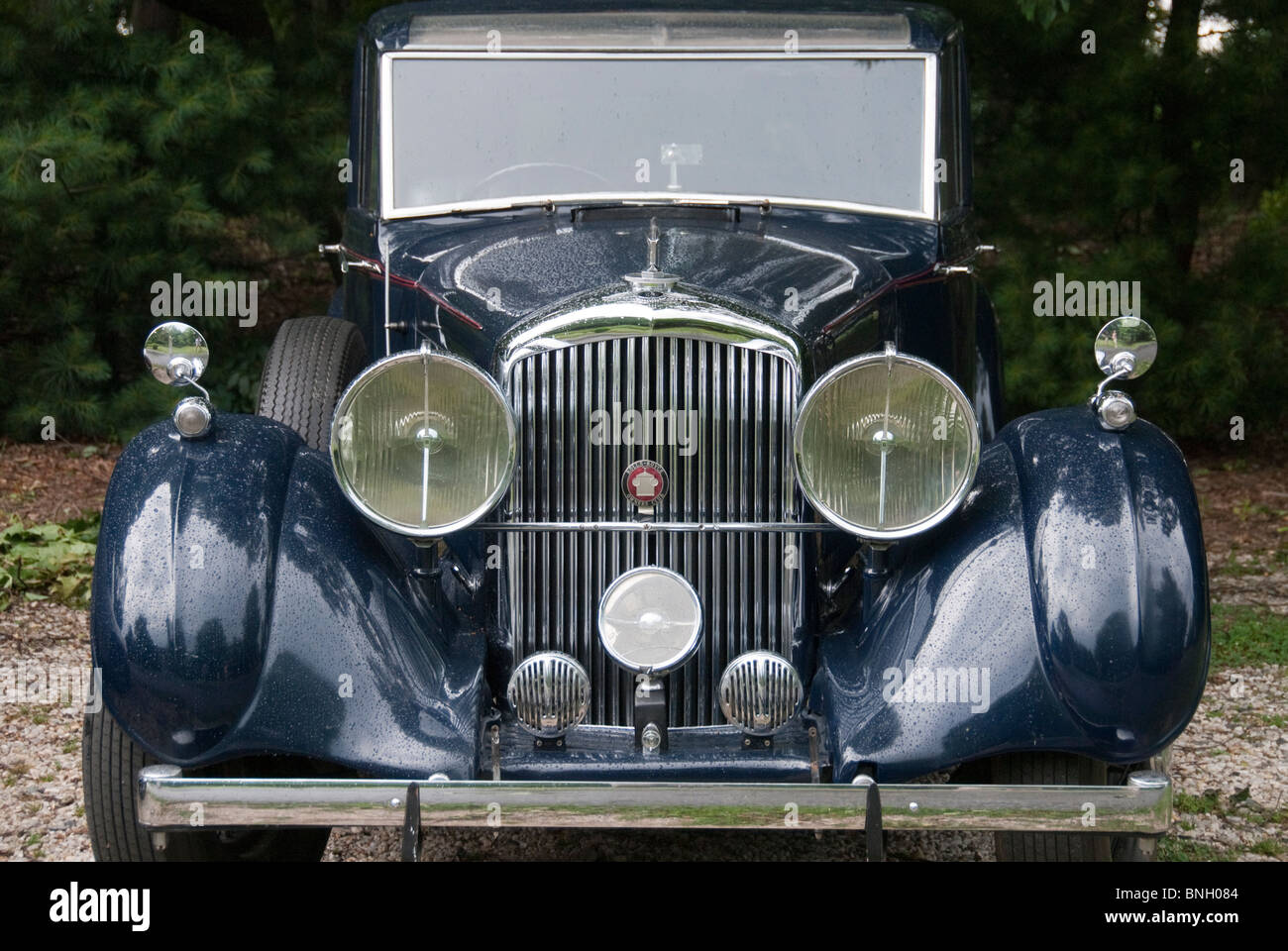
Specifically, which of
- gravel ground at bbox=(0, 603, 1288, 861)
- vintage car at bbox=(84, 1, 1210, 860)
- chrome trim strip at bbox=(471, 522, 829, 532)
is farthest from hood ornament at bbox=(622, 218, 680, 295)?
gravel ground at bbox=(0, 603, 1288, 861)

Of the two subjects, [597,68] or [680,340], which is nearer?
[680,340]

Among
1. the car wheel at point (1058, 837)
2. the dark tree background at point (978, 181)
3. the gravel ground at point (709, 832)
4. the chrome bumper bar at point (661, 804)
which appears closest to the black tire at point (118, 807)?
the chrome bumper bar at point (661, 804)

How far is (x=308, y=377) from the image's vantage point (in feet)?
13.4

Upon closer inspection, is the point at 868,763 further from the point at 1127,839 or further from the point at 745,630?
the point at 1127,839

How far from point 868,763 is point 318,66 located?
5.54 m

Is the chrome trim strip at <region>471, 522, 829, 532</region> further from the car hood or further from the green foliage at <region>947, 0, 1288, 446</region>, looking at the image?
the green foliage at <region>947, 0, 1288, 446</region>

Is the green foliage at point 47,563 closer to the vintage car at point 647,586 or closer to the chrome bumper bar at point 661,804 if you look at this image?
the vintage car at point 647,586

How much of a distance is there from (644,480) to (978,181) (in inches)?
191

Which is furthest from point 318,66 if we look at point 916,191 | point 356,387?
point 356,387

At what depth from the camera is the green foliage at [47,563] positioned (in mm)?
5660

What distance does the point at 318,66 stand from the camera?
24.0 ft
